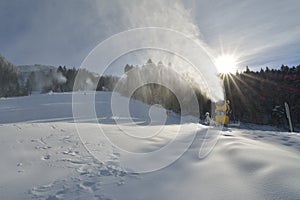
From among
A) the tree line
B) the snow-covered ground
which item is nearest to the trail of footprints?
the snow-covered ground

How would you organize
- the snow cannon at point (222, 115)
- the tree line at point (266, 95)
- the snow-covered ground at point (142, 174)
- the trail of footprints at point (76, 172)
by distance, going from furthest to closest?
1. the tree line at point (266, 95)
2. the snow cannon at point (222, 115)
3. the trail of footprints at point (76, 172)
4. the snow-covered ground at point (142, 174)

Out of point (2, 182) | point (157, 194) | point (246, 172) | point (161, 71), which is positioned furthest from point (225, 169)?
point (161, 71)

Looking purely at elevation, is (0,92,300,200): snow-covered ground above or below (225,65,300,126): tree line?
below

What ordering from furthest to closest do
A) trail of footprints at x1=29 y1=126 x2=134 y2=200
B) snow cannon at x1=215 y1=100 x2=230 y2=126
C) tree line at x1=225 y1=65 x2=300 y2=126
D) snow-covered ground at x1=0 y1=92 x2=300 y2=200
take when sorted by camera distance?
tree line at x1=225 y1=65 x2=300 y2=126 → snow cannon at x1=215 y1=100 x2=230 y2=126 → trail of footprints at x1=29 y1=126 x2=134 y2=200 → snow-covered ground at x1=0 y1=92 x2=300 y2=200

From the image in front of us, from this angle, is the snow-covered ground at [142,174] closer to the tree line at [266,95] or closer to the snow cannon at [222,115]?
the snow cannon at [222,115]

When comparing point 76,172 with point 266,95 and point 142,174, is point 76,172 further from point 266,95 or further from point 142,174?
point 266,95

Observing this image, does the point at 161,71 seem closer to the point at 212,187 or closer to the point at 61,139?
the point at 61,139

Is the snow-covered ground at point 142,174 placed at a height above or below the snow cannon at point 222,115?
below

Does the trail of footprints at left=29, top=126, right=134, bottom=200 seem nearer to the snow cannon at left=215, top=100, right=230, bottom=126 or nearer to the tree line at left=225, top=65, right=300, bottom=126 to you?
the snow cannon at left=215, top=100, right=230, bottom=126

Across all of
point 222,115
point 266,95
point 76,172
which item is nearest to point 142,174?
point 76,172

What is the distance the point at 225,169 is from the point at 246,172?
309 mm

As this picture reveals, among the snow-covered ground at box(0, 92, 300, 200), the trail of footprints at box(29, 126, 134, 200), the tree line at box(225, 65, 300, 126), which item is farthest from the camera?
the tree line at box(225, 65, 300, 126)

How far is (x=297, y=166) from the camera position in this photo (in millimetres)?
2510

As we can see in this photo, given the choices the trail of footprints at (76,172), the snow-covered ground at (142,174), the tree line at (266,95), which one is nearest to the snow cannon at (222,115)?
the snow-covered ground at (142,174)
